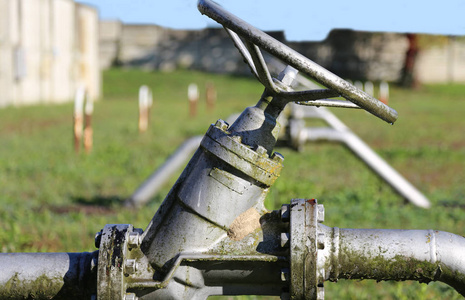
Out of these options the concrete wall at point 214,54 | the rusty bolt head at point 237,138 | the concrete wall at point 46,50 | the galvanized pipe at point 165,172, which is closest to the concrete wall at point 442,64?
the concrete wall at point 214,54

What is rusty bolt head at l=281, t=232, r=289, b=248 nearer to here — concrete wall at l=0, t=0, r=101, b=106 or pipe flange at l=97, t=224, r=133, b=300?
pipe flange at l=97, t=224, r=133, b=300

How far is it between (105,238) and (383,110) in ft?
1.90

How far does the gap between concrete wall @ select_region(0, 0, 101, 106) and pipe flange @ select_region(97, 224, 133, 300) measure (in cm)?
1507

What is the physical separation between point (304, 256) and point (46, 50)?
59.4 ft

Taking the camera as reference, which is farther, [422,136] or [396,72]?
[396,72]

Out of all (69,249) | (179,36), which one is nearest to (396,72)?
(179,36)

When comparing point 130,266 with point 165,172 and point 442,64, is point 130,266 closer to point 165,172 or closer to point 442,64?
point 165,172

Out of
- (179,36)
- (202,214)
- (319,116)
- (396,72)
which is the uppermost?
(179,36)

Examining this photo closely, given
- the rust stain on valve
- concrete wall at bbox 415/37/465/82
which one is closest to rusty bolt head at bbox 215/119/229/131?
the rust stain on valve

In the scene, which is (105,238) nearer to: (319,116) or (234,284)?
(234,284)

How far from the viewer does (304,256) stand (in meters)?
1.18

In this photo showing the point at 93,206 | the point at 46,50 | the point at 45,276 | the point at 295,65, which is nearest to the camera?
the point at 295,65

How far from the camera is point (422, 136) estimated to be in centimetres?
1043

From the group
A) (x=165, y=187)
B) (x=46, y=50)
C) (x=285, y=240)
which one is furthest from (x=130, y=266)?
(x=46, y=50)
